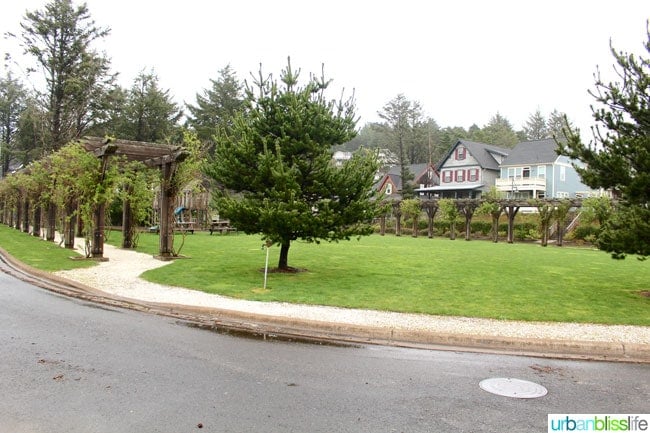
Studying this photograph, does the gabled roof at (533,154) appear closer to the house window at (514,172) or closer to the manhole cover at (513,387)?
the house window at (514,172)

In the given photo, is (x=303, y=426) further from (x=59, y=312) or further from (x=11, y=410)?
(x=59, y=312)

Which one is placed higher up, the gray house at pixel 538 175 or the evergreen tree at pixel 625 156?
the gray house at pixel 538 175

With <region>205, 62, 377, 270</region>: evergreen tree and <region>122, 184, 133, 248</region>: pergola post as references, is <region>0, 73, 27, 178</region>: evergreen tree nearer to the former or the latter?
<region>122, 184, 133, 248</region>: pergola post

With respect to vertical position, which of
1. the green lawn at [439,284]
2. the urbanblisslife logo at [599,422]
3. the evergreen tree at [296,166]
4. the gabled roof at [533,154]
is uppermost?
the gabled roof at [533,154]

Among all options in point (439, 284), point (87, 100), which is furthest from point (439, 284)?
point (87, 100)

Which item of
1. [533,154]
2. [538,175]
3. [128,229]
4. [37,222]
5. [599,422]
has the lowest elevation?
[599,422]

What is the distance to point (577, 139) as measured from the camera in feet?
37.1

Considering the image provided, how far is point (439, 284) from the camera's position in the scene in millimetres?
12430

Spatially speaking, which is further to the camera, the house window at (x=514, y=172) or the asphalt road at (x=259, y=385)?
the house window at (x=514, y=172)

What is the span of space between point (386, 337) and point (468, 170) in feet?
177

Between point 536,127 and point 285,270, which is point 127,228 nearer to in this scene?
point 285,270

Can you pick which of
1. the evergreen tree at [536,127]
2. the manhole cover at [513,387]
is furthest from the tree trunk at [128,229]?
the evergreen tree at [536,127]

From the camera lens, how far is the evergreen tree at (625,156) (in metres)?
10.6

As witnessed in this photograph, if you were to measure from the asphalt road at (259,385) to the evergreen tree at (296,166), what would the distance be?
5.55 m
